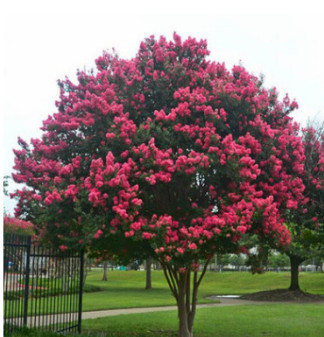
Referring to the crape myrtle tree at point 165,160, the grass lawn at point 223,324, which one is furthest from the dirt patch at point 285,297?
the crape myrtle tree at point 165,160

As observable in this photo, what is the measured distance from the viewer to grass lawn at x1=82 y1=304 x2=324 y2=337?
52.0 ft

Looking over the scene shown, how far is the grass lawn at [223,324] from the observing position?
1584 cm

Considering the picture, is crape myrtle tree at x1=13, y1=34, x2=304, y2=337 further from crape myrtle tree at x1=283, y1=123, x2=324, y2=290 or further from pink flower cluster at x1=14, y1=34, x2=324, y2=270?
crape myrtle tree at x1=283, y1=123, x2=324, y2=290

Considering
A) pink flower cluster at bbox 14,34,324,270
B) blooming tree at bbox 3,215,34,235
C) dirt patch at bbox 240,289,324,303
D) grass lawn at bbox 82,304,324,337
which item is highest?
pink flower cluster at bbox 14,34,324,270

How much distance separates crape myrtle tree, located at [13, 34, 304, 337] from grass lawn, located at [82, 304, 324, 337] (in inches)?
172

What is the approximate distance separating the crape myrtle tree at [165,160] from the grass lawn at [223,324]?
437 centimetres

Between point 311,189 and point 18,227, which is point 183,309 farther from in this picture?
point 18,227

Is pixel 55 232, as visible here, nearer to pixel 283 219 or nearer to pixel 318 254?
pixel 283 219

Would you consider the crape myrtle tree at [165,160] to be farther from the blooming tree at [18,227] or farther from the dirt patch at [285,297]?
the blooming tree at [18,227]

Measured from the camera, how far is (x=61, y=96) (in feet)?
40.8

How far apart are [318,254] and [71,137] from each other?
22.0 meters

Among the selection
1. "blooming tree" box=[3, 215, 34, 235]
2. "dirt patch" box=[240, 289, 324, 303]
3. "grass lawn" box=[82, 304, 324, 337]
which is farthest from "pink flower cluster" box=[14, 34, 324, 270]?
"blooming tree" box=[3, 215, 34, 235]

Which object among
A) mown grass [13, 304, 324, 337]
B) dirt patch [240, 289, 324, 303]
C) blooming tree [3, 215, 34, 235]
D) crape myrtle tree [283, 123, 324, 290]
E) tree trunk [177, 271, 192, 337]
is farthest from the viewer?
blooming tree [3, 215, 34, 235]

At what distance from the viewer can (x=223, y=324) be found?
59.2ft
